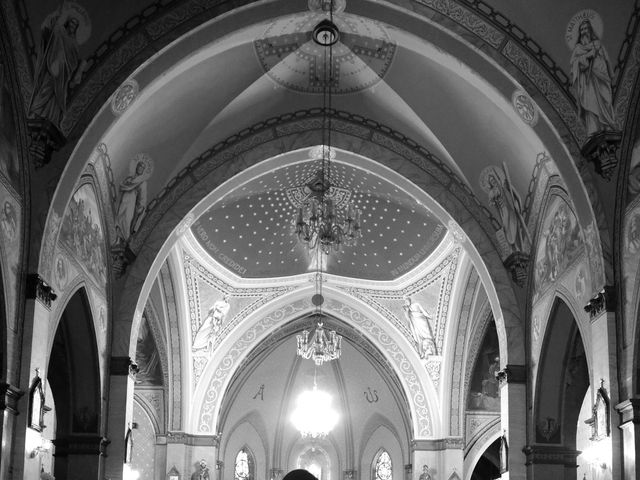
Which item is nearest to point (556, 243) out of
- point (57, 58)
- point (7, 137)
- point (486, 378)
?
point (57, 58)

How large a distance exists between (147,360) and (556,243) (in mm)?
10505

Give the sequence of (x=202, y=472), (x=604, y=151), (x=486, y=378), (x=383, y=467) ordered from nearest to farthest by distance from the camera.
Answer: (x=604, y=151) → (x=486, y=378) → (x=202, y=472) → (x=383, y=467)

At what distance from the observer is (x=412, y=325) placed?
69.5 feet

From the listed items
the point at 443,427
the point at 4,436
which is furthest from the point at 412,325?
the point at 4,436

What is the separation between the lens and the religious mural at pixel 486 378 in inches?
788

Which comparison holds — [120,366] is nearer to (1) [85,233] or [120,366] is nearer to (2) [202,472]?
(1) [85,233]

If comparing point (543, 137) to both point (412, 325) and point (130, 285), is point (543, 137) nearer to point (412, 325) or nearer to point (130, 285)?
point (130, 285)

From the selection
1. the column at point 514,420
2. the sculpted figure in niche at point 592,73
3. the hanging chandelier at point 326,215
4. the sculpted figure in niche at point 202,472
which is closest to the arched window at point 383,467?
Result: the sculpted figure in niche at point 202,472

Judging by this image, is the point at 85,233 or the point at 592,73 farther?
the point at 85,233

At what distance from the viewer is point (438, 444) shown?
21.0 m

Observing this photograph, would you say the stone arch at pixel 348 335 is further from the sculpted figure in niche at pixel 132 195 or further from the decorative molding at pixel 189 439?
the sculpted figure in niche at pixel 132 195

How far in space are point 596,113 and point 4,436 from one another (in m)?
7.73

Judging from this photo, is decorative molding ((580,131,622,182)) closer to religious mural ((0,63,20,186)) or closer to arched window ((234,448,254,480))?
religious mural ((0,63,20,186))

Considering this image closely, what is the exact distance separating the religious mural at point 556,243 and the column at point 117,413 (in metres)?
6.37
